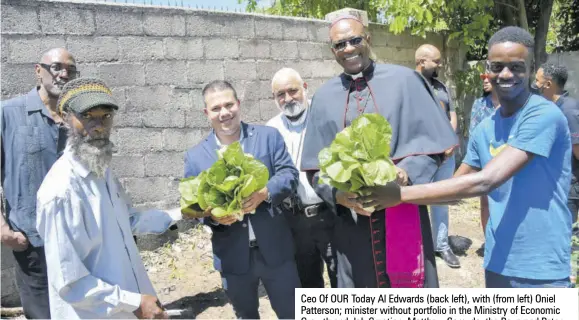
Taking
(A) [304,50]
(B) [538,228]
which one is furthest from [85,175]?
(A) [304,50]

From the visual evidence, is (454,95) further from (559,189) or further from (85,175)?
(85,175)

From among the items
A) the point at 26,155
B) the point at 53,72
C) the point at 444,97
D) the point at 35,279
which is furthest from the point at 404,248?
the point at 444,97

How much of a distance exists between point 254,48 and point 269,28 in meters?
0.35

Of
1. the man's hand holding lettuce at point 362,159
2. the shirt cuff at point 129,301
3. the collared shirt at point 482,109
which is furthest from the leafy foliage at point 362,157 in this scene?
the collared shirt at point 482,109

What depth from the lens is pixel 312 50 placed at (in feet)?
20.9

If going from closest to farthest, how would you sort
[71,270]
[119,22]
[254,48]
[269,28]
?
[71,270] < [119,22] < [254,48] < [269,28]

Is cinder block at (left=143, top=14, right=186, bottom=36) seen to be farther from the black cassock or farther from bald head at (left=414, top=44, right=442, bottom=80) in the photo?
the black cassock

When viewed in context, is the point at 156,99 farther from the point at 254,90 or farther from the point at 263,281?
the point at 263,281

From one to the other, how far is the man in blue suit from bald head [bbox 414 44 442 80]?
10.1 feet

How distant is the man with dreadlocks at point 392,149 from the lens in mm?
2469

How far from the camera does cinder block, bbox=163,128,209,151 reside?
17.0ft

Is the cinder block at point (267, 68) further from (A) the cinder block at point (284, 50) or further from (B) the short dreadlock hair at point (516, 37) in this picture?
(B) the short dreadlock hair at point (516, 37)

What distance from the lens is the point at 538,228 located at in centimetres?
219

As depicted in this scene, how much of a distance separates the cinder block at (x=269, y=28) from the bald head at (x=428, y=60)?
5.68 feet
